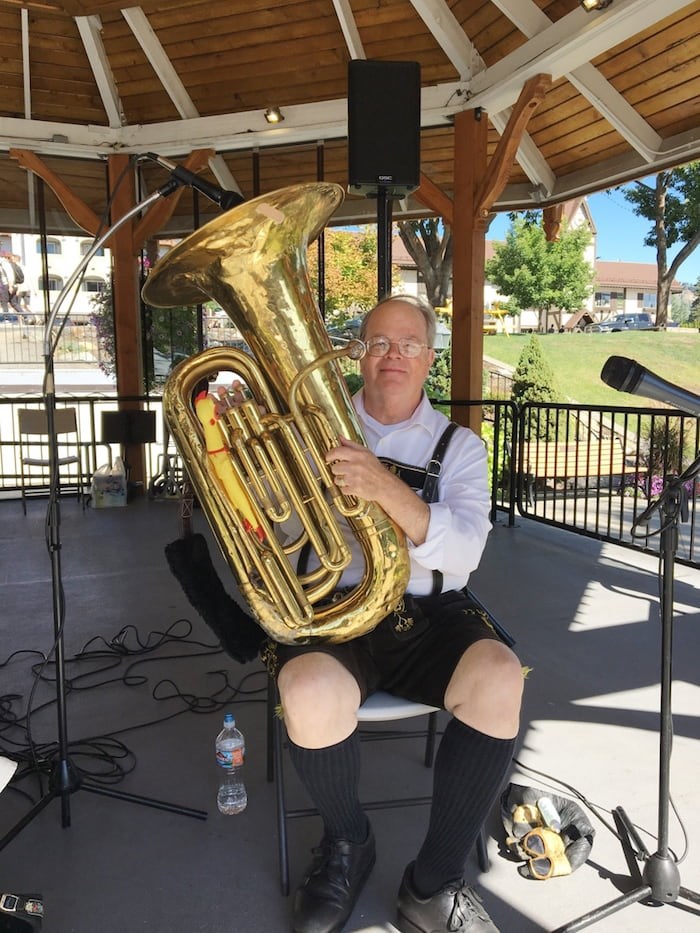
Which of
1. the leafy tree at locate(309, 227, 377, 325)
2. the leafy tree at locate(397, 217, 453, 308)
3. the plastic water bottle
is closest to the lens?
the plastic water bottle

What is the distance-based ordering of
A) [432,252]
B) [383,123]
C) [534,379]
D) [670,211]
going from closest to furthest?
A: [383,123]
[534,379]
[432,252]
[670,211]

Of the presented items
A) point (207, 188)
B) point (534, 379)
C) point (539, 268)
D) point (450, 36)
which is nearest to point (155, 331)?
point (450, 36)

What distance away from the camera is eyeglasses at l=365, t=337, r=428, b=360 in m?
1.74

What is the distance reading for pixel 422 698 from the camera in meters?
1.54

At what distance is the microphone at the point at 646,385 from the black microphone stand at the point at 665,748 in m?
0.13

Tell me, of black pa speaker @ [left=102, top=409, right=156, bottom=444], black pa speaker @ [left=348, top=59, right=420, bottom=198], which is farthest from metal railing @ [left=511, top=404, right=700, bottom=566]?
black pa speaker @ [left=102, top=409, right=156, bottom=444]

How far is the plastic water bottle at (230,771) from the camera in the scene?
190cm

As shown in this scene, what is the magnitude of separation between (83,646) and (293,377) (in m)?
2.07

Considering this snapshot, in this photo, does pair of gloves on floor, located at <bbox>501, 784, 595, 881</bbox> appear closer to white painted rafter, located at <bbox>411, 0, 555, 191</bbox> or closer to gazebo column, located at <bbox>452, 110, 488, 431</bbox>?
gazebo column, located at <bbox>452, 110, 488, 431</bbox>

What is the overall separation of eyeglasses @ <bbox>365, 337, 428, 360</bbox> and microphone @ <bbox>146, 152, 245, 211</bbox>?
0.46 metres

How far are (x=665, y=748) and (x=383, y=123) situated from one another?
10.6 ft

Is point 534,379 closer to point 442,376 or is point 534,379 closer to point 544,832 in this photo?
point 442,376

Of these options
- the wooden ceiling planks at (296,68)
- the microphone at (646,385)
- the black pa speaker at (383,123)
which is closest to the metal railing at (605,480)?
the microphone at (646,385)

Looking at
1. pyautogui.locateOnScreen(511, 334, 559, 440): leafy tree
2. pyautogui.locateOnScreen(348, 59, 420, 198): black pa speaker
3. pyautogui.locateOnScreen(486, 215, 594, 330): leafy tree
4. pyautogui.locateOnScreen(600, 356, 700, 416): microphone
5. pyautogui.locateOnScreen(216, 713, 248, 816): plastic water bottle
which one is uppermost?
pyautogui.locateOnScreen(486, 215, 594, 330): leafy tree
